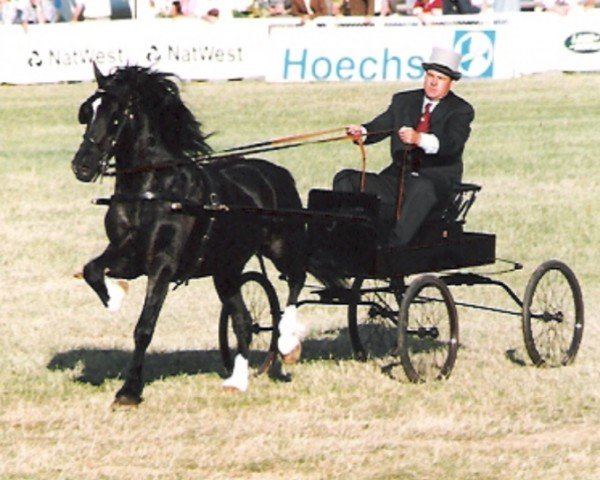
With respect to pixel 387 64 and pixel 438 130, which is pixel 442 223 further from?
pixel 387 64

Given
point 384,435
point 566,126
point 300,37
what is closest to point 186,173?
point 384,435

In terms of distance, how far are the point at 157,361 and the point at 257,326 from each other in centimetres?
84

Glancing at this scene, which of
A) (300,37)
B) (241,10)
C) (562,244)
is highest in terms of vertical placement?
(562,244)

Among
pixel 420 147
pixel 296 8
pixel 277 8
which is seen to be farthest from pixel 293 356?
pixel 277 8

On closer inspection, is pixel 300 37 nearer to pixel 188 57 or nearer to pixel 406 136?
pixel 188 57

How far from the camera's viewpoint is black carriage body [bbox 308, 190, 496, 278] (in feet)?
34.9

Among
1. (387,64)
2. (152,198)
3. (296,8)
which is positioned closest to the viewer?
(152,198)

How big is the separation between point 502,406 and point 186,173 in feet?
7.35

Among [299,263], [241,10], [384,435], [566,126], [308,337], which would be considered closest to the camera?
[384,435]

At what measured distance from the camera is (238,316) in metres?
10.9

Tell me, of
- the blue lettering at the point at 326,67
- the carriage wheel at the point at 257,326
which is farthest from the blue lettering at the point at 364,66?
the carriage wheel at the point at 257,326

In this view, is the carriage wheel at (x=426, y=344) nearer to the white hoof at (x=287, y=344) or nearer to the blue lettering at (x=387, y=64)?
the white hoof at (x=287, y=344)

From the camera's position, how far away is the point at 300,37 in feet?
110

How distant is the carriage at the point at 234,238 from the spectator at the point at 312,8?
2458cm
